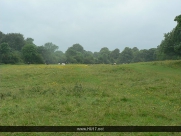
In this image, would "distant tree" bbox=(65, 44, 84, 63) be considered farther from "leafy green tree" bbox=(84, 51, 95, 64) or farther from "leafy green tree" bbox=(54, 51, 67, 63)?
"leafy green tree" bbox=(54, 51, 67, 63)

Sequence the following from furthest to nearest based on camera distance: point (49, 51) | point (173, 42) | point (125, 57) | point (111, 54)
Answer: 1. point (111, 54)
2. point (125, 57)
3. point (173, 42)
4. point (49, 51)

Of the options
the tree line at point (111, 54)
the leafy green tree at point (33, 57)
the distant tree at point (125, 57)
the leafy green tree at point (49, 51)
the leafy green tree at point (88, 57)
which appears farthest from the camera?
the leafy green tree at point (33, 57)

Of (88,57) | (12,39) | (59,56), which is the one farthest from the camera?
(59,56)

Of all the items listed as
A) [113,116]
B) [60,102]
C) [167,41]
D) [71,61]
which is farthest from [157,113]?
[71,61]

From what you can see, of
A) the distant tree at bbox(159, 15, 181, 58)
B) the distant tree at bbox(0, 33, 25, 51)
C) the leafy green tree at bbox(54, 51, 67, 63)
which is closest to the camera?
the distant tree at bbox(0, 33, 25, 51)

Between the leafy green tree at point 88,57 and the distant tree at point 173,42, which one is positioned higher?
the distant tree at point 173,42

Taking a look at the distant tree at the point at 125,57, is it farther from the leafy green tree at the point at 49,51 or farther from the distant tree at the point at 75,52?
the leafy green tree at the point at 49,51

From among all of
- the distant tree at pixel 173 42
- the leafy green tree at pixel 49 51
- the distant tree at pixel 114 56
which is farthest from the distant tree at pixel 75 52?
the distant tree at pixel 173 42

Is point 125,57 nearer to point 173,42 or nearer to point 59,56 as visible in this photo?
point 173,42

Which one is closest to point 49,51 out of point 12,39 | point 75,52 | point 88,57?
point 75,52

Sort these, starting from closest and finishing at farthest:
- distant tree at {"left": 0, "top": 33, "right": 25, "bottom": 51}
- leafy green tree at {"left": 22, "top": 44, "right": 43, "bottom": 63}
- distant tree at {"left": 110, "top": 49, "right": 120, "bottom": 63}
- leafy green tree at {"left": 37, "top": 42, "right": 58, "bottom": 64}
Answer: distant tree at {"left": 0, "top": 33, "right": 25, "bottom": 51} < leafy green tree at {"left": 37, "top": 42, "right": 58, "bottom": 64} < distant tree at {"left": 110, "top": 49, "right": 120, "bottom": 63} < leafy green tree at {"left": 22, "top": 44, "right": 43, "bottom": 63}

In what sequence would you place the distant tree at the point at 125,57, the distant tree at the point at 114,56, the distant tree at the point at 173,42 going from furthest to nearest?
the distant tree at the point at 114,56 < the distant tree at the point at 125,57 < the distant tree at the point at 173,42

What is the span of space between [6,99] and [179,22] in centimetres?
2391

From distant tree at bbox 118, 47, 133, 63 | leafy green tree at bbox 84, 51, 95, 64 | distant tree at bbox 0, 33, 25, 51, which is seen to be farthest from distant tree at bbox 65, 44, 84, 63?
distant tree at bbox 118, 47, 133, 63
